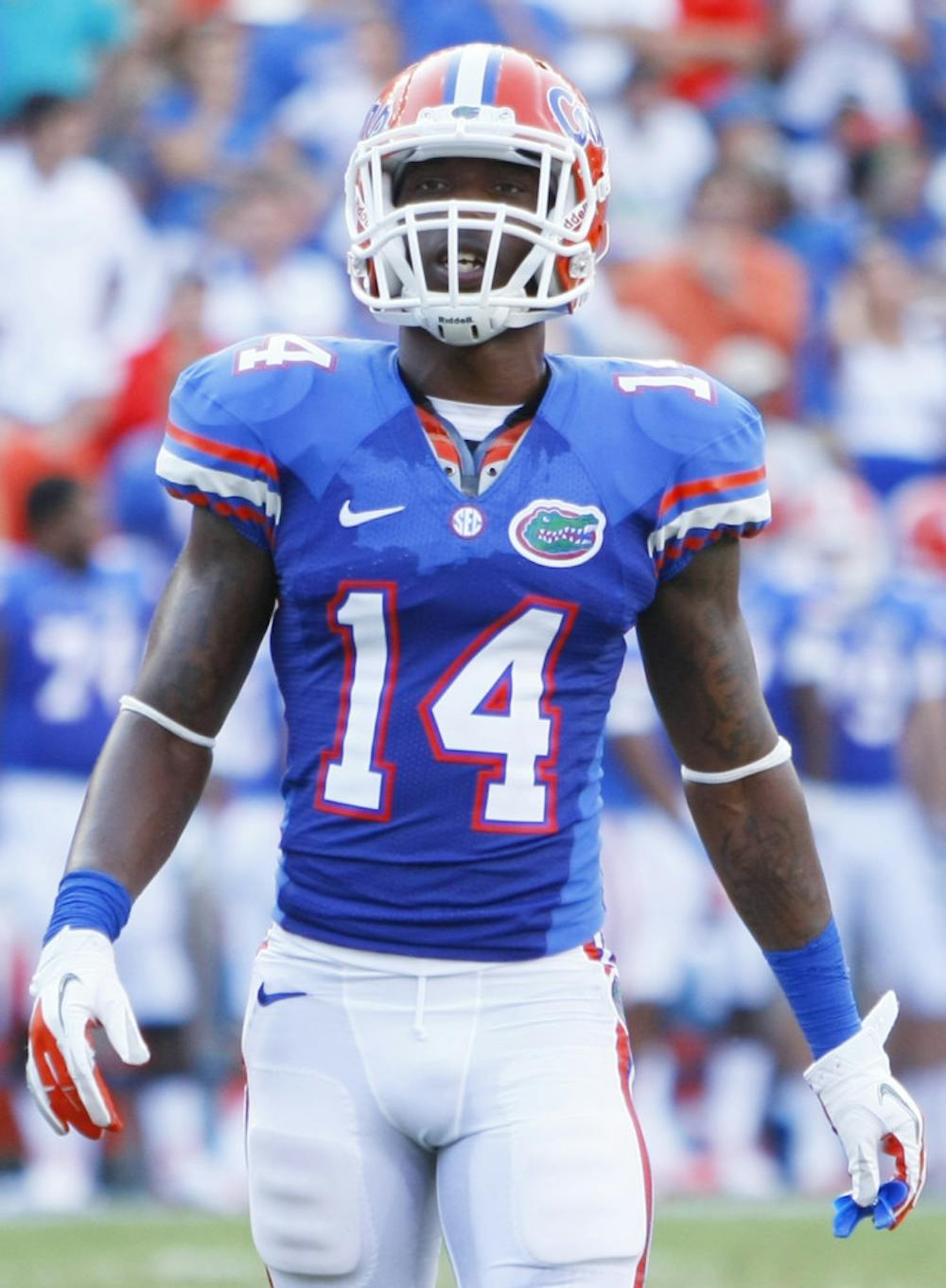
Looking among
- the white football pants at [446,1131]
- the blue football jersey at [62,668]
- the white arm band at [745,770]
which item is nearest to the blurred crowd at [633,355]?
the blue football jersey at [62,668]

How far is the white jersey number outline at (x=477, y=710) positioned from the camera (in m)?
2.56

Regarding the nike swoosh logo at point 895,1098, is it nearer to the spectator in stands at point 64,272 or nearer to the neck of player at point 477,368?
the neck of player at point 477,368

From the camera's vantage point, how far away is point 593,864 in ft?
8.79

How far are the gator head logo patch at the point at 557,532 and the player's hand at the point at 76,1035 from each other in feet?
2.00

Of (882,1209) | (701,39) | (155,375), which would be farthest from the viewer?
(701,39)

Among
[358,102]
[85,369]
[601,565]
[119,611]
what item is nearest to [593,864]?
[601,565]

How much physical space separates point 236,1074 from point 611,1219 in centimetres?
420

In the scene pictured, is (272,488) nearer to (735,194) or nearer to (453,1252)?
(453,1252)

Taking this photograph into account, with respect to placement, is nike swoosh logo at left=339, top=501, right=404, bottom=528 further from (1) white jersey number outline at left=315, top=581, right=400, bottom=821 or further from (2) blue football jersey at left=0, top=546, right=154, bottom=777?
(2) blue football jersey at left=0, top=546, right=154, bottom=777

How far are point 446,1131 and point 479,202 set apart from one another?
0.98m

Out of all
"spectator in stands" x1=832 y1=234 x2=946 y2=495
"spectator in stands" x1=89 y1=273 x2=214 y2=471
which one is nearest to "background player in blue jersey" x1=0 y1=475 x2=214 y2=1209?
"spectator in stands" x1=89 y1=273 x2=214 y2=471

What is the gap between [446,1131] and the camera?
8.29ft

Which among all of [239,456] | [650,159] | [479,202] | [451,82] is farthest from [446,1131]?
[650,159]

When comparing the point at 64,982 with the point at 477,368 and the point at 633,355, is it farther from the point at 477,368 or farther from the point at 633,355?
the point at 633,355
